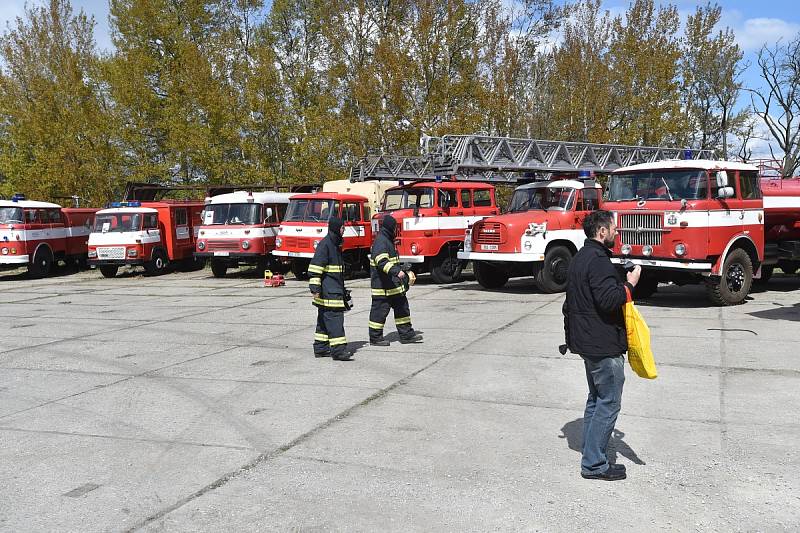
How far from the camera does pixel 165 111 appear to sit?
31.8 m

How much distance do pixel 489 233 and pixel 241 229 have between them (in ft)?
28.1

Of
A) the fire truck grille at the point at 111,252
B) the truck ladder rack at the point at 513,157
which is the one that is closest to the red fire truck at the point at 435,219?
the truck ladder rack at the point at 513,157

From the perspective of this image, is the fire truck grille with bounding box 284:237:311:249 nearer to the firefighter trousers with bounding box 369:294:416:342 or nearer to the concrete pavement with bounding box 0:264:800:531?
the concrete pavement with bounding box 0:264:800:531

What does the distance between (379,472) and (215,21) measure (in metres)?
33.0

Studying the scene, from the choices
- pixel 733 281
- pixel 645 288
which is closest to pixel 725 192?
pixel 733 281

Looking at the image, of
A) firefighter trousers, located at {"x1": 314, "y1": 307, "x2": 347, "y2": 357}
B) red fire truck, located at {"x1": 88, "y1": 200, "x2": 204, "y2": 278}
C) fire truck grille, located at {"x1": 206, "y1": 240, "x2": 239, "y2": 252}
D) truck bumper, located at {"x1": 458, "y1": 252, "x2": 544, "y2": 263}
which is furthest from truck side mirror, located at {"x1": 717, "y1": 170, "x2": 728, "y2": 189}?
red fire truck, located at {"x1": 88, "y1": 200, "x2": 204, "y2": 278}

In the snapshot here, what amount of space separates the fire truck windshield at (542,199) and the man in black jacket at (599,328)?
1063 centimetres

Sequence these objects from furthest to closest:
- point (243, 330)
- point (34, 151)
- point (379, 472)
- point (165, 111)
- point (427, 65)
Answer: point (34, 151) → point (165, 111) → point (427, 65) → point (243, 330) → point (379, 472)

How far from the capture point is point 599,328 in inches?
187

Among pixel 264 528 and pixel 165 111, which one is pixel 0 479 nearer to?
pixel 264 528

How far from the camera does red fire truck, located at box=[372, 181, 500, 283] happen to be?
679 inches

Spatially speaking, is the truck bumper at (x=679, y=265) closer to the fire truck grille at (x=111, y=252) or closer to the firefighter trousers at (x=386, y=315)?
the firefighter trousers at (x=386, y=315)

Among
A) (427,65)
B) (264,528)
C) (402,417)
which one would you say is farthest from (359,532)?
(427,65)

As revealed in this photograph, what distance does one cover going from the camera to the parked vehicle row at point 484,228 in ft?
41.3
